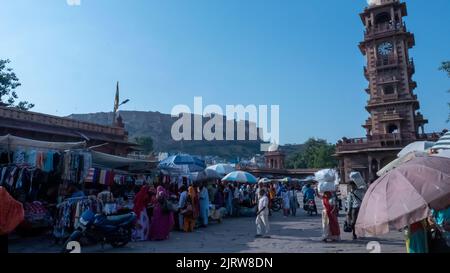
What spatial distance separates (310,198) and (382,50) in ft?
81.1

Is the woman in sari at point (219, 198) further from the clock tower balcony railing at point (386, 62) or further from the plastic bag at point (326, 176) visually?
the clock tower balcony railing at point (386, 62)

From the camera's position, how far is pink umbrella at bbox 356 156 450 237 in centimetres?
262

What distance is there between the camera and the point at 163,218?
28.0ft

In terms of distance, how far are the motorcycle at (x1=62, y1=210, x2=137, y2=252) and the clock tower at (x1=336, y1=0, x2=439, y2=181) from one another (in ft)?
95.7

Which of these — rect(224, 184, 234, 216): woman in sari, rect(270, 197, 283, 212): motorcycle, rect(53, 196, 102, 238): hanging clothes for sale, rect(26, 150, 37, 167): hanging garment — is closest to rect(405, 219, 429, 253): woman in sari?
rect(53, 196, 102, 238): hanging clothes for sale

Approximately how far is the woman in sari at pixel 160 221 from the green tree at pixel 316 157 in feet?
158

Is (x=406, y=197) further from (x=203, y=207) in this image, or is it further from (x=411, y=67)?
(x=411, y=67)

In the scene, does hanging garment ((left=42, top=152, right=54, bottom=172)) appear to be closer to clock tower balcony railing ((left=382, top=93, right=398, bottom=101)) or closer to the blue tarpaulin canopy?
the blue tarpaulin canopy

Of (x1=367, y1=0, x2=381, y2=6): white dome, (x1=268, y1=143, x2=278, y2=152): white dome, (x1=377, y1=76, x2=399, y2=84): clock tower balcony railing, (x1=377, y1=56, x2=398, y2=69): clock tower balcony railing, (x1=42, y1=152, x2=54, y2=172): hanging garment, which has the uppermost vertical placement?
(x1=367, y1=0, x2=381, y2=6): white dome

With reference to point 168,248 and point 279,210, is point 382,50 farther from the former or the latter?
point 168,248

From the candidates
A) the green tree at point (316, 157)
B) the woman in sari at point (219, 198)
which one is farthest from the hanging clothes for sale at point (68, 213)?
the green tree at point (316, 157)

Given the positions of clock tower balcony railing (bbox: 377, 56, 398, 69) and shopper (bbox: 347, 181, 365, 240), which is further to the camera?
clock tower balcony railing (bbox: 377, 56, 398, 69)

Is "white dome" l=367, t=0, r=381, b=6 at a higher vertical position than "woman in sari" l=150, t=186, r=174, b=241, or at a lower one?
higher
